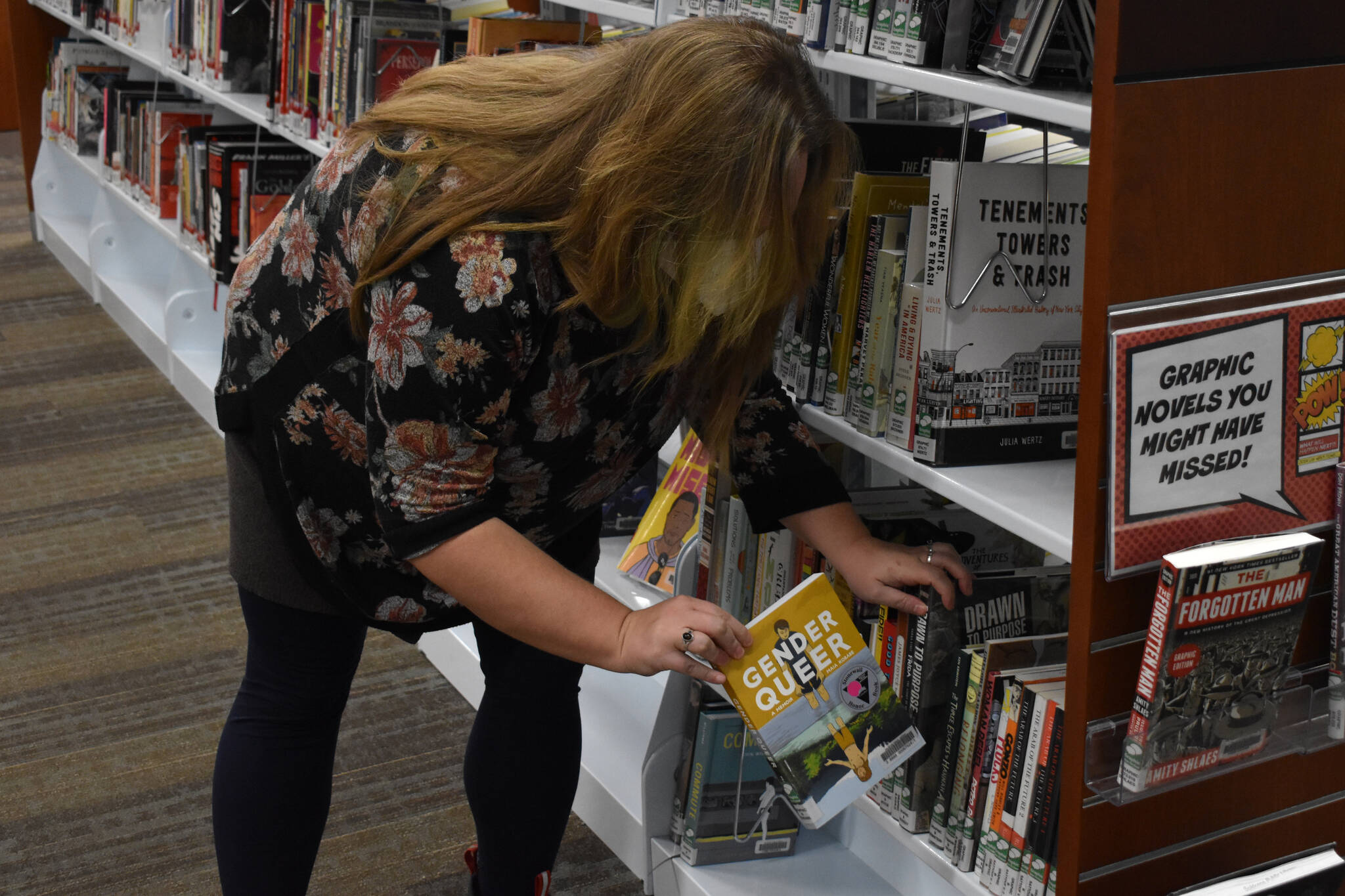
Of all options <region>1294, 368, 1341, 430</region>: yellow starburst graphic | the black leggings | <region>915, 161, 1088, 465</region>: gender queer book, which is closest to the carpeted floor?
the black leggings

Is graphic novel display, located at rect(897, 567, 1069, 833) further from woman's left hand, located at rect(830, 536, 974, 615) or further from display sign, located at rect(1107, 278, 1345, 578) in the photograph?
display sign, located at rect(1107, 278, 1345, 578)

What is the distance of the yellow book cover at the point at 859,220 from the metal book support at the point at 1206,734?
50cm

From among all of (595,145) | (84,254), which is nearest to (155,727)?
(595,145)

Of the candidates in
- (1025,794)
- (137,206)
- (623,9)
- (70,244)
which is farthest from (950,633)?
(70,244)

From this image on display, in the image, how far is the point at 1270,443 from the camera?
1.13 metres

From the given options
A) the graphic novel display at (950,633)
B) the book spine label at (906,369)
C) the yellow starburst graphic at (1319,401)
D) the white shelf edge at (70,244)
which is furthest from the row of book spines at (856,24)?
the white shelf edge at (70,244)

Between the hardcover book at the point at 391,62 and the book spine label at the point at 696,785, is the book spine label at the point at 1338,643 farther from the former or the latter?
the hardcover book at the point at 391,62

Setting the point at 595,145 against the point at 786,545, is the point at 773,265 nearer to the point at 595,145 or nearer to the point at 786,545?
the point at 595,145

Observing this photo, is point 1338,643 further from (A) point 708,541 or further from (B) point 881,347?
(A) point 708,541

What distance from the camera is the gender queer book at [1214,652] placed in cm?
106

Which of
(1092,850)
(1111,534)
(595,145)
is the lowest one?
(1092,850)

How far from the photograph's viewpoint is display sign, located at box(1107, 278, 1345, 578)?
3.44 feet

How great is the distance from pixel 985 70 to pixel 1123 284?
0.29 meters

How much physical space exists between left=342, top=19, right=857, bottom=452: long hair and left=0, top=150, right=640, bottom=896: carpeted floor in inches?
43.7
